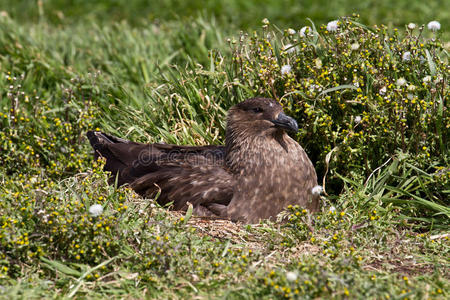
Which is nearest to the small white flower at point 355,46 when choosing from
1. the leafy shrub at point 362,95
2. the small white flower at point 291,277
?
the leafy shrub at point 362,95

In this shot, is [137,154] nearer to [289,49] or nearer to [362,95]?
[289,49]

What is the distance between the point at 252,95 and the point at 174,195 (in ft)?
3.79

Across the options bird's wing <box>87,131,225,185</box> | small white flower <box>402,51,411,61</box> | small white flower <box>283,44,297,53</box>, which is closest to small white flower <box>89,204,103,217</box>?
bird's wing <box>87,131,225,185</box>

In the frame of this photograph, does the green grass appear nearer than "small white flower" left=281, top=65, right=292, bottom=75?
Yes

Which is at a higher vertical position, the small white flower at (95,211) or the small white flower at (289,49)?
the small white flower at (289,49)

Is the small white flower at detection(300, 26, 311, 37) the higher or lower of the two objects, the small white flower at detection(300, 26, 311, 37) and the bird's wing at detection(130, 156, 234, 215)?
the higher

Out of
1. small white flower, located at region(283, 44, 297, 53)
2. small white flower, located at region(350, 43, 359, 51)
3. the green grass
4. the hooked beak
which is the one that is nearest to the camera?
the green grass

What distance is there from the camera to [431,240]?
380 centimetres

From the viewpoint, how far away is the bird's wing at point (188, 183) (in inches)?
172

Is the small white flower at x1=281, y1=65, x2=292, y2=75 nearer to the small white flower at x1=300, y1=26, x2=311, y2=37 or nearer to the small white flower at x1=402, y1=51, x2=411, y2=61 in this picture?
the small white flower at x1=300, y1=26, x2=311, y2=37

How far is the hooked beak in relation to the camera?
14.1 ft

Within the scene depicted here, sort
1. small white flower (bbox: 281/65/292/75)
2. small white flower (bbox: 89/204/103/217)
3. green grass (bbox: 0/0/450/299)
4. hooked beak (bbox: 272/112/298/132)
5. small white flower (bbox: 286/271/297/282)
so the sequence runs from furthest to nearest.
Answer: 1. small white flower (bbox: 281/65/292/75)
2. hooked beak (bbox: 272/112/298/132)
3. small white flower (bbox: 89/204/103/217)
4. green grass (bbox: 0/0/450/299)
5. small white flower (bbox: 286/271/297/282)

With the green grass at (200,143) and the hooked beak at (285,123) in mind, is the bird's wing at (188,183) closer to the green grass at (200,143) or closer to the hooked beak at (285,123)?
the green grass at (200,143)

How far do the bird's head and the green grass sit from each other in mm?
217
